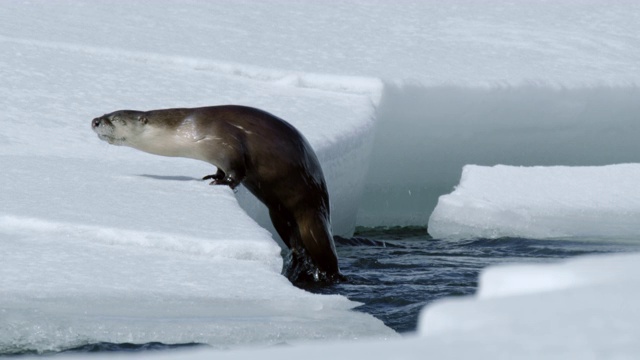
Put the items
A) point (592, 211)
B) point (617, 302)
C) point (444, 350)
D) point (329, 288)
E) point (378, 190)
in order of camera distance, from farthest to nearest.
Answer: point (378, 190) < point (592, 211) < point (329, 288) < point (617, 302) < point (444, 350)

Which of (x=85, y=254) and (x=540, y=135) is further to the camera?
(x=540, y=135)

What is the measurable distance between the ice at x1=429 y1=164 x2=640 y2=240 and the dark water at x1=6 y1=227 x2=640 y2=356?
10 cm

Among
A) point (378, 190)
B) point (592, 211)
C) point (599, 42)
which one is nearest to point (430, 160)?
point (378, 190)

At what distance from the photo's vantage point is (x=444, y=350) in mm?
1264

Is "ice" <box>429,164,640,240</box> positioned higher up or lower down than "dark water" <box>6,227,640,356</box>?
higher up

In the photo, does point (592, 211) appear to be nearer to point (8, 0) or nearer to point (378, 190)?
point (378, 190)

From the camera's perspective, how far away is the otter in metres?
4.79

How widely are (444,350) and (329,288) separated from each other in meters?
3.36

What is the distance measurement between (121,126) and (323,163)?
1.25 metres

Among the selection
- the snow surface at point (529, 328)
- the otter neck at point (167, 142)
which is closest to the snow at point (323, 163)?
the snow surface at point (529, 328)

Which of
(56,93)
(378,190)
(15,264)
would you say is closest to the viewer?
(15,264)

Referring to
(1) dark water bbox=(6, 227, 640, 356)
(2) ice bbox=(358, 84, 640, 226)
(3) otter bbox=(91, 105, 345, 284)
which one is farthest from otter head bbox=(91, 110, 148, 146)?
(2) ice bbox=(358, 84, 640, 226)

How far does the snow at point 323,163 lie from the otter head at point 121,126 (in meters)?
0.14

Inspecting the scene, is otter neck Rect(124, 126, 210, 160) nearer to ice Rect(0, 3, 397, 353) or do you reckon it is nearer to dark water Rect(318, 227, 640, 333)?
ice Rect(0, 3, 397, 353)
